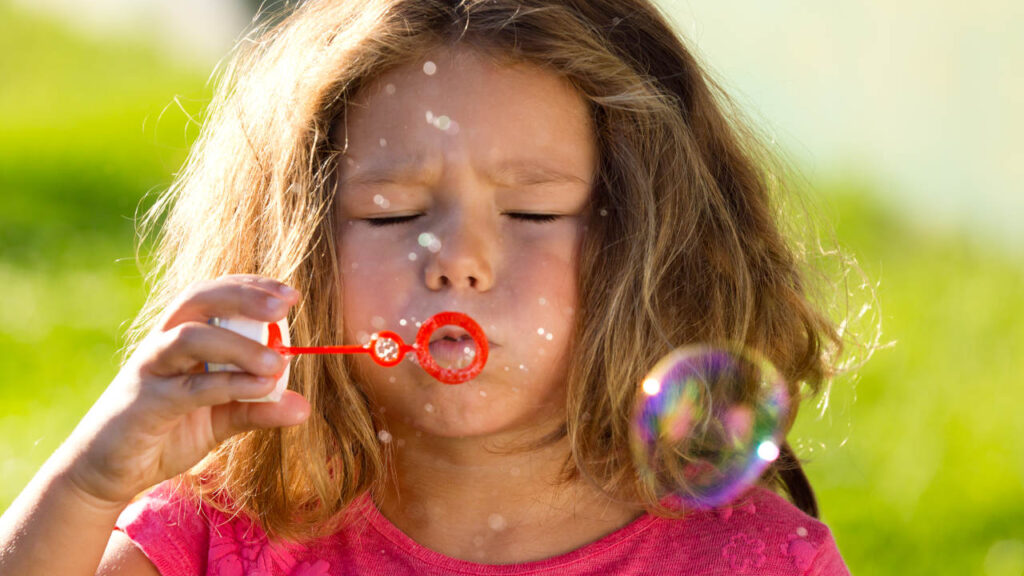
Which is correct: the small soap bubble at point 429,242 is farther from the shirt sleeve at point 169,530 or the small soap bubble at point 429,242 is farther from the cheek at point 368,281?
the shirt sleeve at point 169,530

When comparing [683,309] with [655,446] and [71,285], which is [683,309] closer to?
[655,446]

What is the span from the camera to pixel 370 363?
6.13 feet

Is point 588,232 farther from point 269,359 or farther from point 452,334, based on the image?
point 269,359

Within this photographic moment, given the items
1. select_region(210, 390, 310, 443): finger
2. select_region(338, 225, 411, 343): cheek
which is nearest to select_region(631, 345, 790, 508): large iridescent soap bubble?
select_region(338, 225, 411, 343): cheek

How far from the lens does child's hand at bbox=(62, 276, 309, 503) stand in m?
1.50

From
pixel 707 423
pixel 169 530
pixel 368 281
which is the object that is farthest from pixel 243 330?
pixel 707 423

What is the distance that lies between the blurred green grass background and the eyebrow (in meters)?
0.77

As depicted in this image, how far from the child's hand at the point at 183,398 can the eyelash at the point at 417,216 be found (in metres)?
0.28

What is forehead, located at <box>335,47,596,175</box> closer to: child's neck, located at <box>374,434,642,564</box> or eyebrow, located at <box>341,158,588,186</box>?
eyebrow, located at <box>341,158,588,186</box>

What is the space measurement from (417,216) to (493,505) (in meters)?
0.50

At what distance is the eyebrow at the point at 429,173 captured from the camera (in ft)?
5.65

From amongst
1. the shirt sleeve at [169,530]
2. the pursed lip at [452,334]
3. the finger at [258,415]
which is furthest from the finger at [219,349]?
the shirt sleeve at [169,530]

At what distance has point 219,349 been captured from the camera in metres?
1.49

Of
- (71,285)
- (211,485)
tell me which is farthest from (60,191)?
(211,485)
